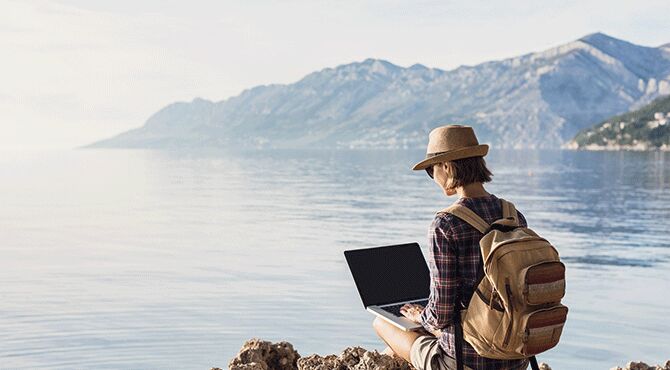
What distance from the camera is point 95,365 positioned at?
30.1 ft

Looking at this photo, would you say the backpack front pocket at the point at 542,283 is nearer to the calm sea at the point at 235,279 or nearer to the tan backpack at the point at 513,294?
the tan backpack at the point at 513,294

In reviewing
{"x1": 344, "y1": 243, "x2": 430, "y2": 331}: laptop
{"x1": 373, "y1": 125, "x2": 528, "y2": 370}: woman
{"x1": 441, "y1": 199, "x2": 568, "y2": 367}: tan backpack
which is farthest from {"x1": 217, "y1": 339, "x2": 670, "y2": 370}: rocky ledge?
{"x1": 441, "y1": 199, "x2": 568, "y2": 367}: tan backpack

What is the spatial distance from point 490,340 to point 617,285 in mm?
11455

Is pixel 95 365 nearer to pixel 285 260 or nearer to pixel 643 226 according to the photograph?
pixel 285 260

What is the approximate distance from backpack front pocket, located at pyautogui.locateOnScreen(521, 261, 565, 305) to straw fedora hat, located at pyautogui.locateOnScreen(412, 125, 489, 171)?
0.59m

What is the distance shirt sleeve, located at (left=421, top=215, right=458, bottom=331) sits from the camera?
4148 millimetres

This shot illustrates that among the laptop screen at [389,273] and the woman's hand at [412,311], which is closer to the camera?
the woman's hand at [412,311]

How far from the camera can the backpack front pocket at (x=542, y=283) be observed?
4.00 meters

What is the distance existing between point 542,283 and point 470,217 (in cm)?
43

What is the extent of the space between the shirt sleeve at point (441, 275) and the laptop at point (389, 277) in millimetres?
645

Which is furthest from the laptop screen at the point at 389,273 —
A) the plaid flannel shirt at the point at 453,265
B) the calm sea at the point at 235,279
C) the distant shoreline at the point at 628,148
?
the distant shoreline at the point at 628,148

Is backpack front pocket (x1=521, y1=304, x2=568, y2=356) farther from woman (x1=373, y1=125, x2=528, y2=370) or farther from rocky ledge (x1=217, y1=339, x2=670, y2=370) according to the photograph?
rocky ledge (x1=217, y1=339, x2=670, y2=370)

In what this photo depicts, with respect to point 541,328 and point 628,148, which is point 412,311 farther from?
point 628,148

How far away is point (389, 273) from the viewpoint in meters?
5.18
